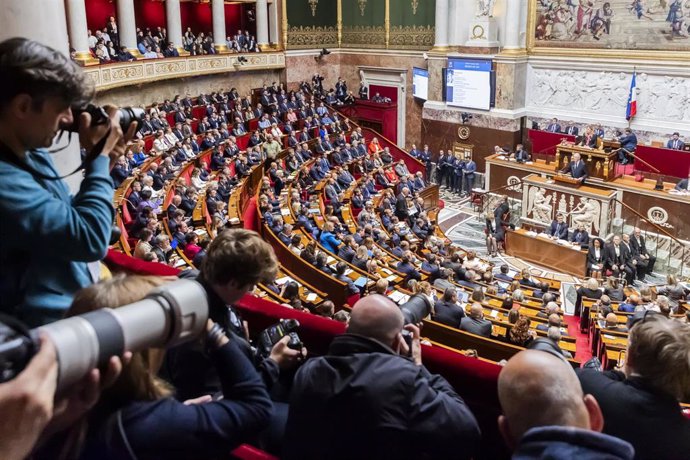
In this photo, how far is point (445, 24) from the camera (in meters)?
20.8

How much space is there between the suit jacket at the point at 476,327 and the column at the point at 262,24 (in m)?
17.5

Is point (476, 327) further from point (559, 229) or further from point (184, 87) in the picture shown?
point (184, 87)

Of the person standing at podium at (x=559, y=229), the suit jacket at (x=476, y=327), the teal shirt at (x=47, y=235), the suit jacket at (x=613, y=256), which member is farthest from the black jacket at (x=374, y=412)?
the person standing at podium at (x=559, y=229)

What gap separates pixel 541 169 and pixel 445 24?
670cm

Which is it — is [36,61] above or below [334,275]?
above

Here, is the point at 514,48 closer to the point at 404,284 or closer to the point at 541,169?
the point at 541,169

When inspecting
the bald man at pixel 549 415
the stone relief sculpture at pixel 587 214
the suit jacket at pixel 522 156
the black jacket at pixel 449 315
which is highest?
the bald man at pixel 549 415

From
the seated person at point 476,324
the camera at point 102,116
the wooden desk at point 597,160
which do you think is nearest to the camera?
the camera at point 102,116

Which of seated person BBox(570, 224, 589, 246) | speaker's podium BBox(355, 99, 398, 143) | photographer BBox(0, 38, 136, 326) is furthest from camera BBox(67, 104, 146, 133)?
speaker's podium BBox(355, 99, 398, 143)

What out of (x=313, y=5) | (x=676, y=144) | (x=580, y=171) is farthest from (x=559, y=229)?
(x=313, y=5)

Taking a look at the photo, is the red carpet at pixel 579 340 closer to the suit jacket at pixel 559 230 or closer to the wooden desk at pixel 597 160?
the suit jacket at pixel 559 230

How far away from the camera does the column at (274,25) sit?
23141 mm

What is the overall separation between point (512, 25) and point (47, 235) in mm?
19429

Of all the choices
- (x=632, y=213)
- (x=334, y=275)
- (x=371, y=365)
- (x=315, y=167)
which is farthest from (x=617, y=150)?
(x=371, y=365)
